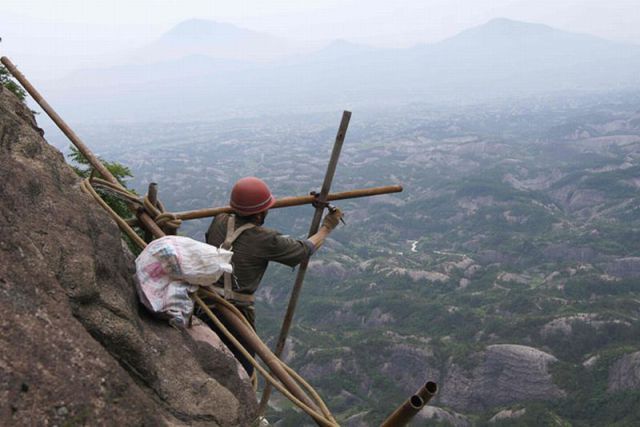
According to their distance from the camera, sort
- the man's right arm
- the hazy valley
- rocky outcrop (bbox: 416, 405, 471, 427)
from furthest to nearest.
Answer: the hazy valley
rocky outcrop (bbox: 416, 405, 471, 427)
the man's right arm

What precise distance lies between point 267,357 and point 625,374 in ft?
282

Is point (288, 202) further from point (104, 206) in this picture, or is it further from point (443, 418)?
point (443, 418)

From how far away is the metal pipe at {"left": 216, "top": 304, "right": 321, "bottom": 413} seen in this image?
203 inches

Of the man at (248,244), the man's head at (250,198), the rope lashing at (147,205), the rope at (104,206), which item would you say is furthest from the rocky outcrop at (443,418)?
the rope at (104,206)

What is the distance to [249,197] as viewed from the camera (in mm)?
6223

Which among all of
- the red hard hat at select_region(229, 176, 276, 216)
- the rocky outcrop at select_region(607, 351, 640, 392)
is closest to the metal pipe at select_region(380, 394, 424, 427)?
the red hard hat at select_region(229, 176, 276, 216)

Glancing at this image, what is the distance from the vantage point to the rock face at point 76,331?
11.8ft

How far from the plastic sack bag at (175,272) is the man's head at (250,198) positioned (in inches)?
34.7

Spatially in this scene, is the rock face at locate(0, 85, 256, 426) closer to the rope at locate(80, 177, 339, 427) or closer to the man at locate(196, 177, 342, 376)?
the rope at locate(80, 177, 339, 427)

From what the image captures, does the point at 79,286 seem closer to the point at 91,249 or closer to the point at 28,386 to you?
the point at 91,249

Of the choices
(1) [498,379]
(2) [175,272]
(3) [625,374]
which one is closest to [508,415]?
(1) [498,379]

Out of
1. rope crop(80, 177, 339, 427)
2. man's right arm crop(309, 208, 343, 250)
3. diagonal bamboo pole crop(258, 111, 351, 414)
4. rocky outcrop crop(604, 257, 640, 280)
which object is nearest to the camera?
rope crop(80, 177, 339, 427)

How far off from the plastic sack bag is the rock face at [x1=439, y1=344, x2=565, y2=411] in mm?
85657

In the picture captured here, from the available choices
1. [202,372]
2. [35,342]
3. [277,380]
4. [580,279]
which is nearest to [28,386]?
[35,342]
